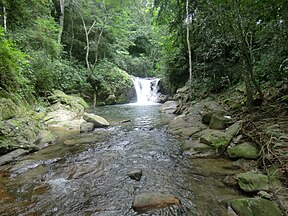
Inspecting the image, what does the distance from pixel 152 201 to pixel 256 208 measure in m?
Answer: 1.13

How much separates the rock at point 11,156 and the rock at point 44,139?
559 mm

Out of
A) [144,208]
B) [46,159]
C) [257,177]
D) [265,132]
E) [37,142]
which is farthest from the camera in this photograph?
[37,142]

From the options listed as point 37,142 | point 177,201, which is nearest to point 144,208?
point 177,201

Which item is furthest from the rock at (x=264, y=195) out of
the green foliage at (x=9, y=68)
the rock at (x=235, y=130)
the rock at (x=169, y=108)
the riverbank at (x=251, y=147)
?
the rock at (x=169, y=108)

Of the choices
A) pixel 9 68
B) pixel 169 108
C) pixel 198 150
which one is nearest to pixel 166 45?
pixel 169 108

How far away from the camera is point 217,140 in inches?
161

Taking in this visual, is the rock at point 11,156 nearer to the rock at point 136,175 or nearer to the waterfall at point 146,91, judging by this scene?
the rock at point 136,175

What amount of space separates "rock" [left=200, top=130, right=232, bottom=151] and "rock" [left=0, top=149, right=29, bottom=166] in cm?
390

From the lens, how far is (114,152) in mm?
4336

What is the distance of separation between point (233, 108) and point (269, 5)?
2.86m

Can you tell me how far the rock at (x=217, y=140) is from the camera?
3919mm

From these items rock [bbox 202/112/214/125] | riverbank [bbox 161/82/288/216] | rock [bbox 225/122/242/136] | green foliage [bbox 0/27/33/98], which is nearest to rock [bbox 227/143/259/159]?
riverbank [bbox 161/82/288/216]

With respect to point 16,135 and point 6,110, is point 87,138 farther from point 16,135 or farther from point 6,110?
point 6,110

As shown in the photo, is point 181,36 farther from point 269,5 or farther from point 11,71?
point 11,71
